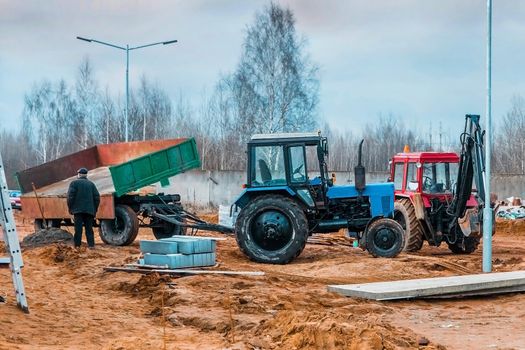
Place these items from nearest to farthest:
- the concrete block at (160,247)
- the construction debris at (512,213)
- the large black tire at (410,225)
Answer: the concrete block at (160,247), the large black tire at (410,225), the construction debris at (512,213)

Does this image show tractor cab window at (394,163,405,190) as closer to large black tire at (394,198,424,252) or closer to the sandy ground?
large black tire at (394,198,424,252)

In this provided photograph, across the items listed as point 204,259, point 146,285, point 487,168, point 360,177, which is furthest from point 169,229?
point 487,168

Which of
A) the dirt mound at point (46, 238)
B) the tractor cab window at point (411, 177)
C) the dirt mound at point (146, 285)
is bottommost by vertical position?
the dirt mound at point (146, 285)

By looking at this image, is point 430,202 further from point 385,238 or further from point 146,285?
point 146,285

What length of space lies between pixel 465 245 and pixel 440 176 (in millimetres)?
1689

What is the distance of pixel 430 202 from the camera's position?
19547 mm

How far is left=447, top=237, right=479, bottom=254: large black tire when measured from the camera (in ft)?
65.1

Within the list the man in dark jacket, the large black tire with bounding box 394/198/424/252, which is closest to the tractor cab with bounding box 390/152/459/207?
the large black tire with bounding box 394/198/424/252

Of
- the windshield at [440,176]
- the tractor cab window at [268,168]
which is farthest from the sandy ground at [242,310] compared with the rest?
the windshield at [440,176]

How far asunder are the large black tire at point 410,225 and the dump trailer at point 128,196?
3.94m

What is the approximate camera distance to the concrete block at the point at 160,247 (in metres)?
14.7

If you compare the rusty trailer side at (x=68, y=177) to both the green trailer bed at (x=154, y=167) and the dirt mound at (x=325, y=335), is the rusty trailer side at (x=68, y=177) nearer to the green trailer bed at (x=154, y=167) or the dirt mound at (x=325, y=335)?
the green trailer bed at (x=154, y=167)

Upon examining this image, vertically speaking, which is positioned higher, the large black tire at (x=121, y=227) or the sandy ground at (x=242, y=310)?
the large black tire at (x=121, y=227)

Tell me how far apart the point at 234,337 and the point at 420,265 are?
26.2 feet
